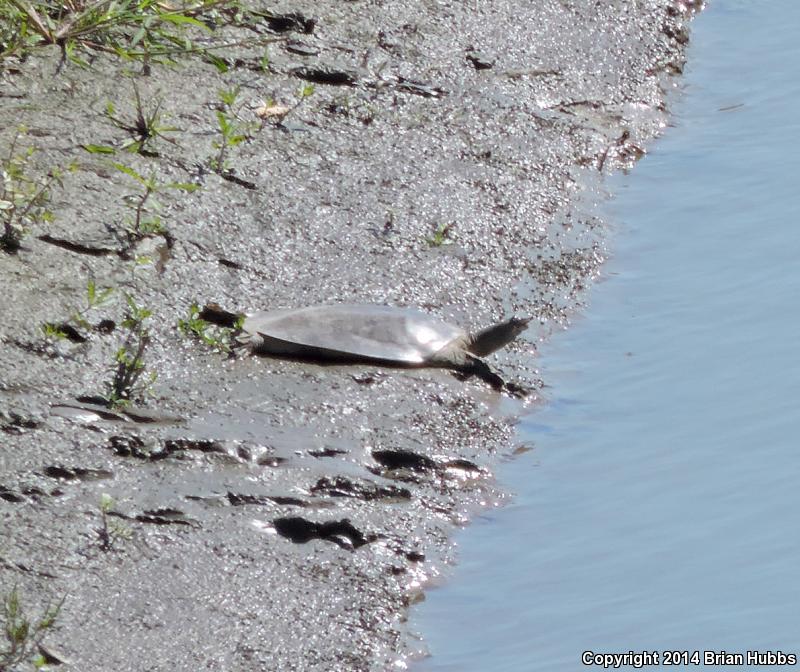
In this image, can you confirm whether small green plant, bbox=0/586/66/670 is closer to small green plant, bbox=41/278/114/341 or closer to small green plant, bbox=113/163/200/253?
small green plant, bbox=41/278/114/341

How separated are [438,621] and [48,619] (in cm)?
102

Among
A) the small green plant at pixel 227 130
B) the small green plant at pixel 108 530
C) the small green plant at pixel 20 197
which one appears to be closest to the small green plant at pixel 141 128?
the small green plant at pixel 227 130

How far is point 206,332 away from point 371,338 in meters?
0.51

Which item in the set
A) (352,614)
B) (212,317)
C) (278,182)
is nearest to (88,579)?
(352,614)

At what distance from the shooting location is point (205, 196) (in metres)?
4.82

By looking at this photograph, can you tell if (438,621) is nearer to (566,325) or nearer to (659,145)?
(566,325)

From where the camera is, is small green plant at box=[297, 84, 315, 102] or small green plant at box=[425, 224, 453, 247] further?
small green plant at box=[297, 84, 315, 102]

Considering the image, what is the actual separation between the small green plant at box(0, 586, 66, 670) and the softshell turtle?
1.38 m

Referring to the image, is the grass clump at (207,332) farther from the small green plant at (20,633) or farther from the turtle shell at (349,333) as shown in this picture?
the small green plant at (20,633)

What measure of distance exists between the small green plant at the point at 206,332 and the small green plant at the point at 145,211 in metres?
0.38

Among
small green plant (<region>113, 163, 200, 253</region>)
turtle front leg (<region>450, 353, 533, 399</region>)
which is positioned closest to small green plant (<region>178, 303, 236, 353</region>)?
small green plant (<region>113, 163, 200, 253</region>)

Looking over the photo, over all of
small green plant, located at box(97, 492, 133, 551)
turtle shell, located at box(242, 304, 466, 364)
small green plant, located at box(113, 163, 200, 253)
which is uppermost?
small green plant, located at box(113, 163, 200, 253)

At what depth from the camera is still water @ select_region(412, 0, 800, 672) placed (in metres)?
3.38

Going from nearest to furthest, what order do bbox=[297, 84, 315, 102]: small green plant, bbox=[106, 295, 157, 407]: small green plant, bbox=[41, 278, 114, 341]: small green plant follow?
bbox=[106, 295, 157, 407]: small green plant < bbox=[41, 278, 114, 341]: small green plant < bbox=[297, 84, 315, 102]: small green plant
